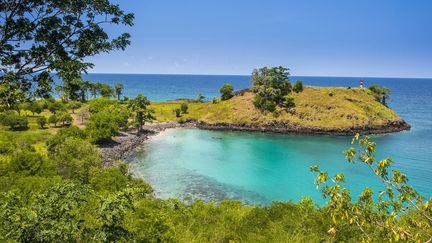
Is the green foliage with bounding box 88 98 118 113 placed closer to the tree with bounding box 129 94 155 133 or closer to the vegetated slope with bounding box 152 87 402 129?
the tree with bounding box 129 94 155 133

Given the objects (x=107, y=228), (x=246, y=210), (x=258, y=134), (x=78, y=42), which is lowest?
(x=258, y=134)

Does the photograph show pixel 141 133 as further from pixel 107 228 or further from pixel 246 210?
pixel 107 228

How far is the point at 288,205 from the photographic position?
113 feet

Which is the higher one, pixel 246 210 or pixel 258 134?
pixel 246 210

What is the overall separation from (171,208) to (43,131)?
2702 inches

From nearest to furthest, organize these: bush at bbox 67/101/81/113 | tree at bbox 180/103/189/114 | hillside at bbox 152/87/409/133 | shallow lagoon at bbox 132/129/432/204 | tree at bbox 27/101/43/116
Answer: shallow lagoon at bbox 132/129/432/204 < tree at bbox 27/101/43/116 < hillside at bbox 152/87/409/133 < bush at bbox 67/101/81/113 < tree at bbox 180/103/189/114

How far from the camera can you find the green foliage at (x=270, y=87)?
122m

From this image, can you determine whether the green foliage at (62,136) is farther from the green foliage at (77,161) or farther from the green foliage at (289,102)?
the green foliage at (289,102)

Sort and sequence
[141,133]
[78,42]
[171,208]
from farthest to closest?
[141,133]
[171,208]
[78,42]

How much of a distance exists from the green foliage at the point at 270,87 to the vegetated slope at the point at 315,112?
321 cm

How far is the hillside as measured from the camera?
111 meters

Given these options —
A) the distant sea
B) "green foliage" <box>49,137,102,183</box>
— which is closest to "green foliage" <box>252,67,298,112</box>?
the distant sea

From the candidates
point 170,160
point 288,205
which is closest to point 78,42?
point 288,205

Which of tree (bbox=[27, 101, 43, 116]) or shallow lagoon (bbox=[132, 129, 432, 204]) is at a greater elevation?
tree (bbox=[27, 101, 43, 116])
